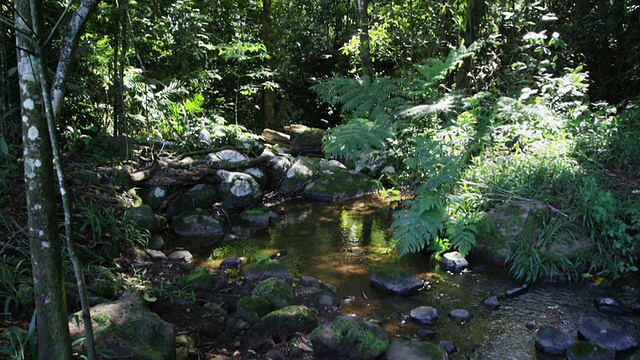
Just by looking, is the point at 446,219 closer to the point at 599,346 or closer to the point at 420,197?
the point at 420,197

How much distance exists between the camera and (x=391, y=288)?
14.5 feet

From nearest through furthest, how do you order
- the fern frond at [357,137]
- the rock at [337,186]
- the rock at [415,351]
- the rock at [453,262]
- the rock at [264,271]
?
the rock at [415,351] < the fern frond at [357,137] < the rock at [264,271] < the rock at [453,262] < the rock at [337,186]

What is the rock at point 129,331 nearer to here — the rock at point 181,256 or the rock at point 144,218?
the rock at point 181,256

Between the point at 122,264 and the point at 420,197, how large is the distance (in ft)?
10.4

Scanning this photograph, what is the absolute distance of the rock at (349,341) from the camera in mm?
3203

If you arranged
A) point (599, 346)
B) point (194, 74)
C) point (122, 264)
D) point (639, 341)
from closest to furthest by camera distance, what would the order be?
point (599, 346) → point (639, 341) → point (122, 264) → point (194, 74)

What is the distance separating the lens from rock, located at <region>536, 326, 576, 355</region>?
3.35 m

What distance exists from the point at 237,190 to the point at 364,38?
4543 mm

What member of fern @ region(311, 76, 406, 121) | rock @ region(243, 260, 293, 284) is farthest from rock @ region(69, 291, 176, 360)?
fern @ region(311, 76, 406, 121)

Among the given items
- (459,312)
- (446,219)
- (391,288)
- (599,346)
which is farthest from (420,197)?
(599,346)

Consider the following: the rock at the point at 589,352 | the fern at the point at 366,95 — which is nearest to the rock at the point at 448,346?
the rock at the point at 589,352

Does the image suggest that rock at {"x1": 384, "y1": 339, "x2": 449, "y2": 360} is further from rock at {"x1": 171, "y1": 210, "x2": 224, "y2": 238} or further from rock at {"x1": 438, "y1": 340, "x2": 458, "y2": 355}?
rock at {"x1": 171, "y1": 210, "x2": 224, "y2": 238}

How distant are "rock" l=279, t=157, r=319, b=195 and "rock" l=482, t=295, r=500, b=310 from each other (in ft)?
15.6

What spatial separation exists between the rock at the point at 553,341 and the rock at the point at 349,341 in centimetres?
119
